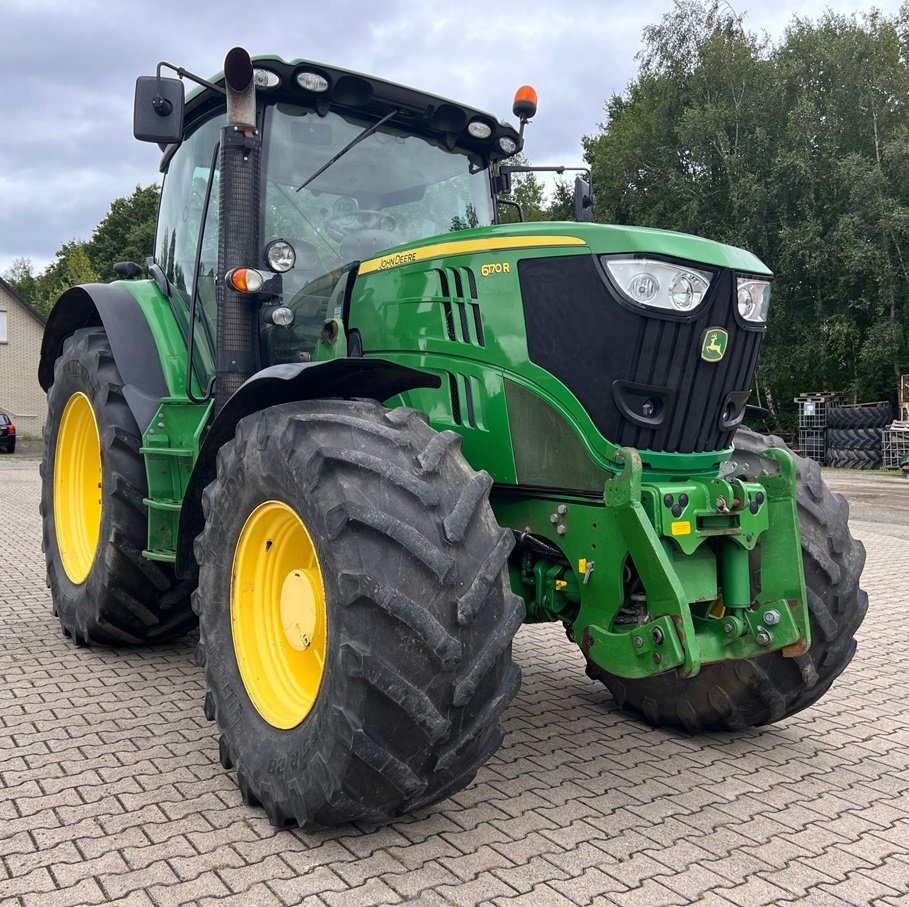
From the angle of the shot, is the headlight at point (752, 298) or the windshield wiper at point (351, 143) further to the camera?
the windshield wiper at point (351, 143)

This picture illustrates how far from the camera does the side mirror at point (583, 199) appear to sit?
4.68 m

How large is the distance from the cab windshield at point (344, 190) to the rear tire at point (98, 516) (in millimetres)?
1286

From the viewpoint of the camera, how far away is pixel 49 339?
217 inches

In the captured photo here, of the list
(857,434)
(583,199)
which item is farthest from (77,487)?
(857,434)

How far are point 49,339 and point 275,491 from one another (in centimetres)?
324

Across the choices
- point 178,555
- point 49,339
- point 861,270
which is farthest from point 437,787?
point 861,270

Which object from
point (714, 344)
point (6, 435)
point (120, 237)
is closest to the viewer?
point (714, 344)

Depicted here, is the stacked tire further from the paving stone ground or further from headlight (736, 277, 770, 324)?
headlight (736, 277, 770, 324)

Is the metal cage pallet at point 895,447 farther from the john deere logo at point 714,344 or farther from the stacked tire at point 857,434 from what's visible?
the john deere logo at point 714,344

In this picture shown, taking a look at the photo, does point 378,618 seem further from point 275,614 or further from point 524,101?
point 524,101

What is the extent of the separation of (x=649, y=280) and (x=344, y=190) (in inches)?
62.6

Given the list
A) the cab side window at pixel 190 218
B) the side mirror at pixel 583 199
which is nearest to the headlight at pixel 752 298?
the side mirror at pixel 583 199

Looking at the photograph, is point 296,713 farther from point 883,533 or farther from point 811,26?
point 811,26

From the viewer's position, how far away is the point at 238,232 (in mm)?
3723
